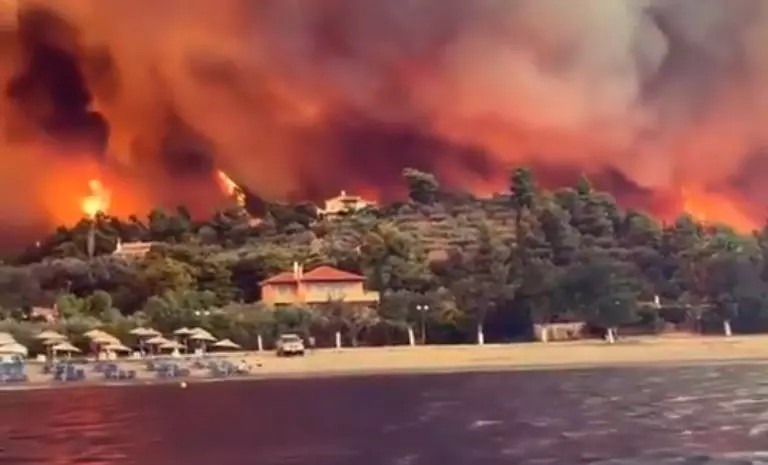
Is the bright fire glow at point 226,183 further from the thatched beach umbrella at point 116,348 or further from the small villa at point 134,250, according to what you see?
the thatched beach umbrella at point 116,348

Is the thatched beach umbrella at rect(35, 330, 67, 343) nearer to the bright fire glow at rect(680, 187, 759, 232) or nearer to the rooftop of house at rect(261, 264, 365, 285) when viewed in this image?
the rooftop of house at rect(261, 264, 365, 285)

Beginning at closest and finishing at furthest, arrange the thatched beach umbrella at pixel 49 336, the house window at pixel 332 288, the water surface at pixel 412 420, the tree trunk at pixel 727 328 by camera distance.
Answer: the water surface at pixel 412 420 < the thatched beach umbrella at pixel 49 336 < the house window at pixel 332 288 < the tree trunk at pixel 727 328

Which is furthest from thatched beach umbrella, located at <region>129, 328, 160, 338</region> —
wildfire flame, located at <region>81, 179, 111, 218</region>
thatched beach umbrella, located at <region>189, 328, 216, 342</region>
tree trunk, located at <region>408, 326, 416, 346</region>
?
tree trunk, located at <region>408, 326, 416, 346</region>

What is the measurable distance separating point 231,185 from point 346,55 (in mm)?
933

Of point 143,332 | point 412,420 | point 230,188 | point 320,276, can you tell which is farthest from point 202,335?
point 412,420

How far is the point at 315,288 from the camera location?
222 inches

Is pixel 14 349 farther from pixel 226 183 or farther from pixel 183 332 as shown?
pixel 226 183

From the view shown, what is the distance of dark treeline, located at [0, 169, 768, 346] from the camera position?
5.63 meters

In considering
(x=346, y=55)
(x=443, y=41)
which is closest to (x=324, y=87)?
(x=346, y=55)

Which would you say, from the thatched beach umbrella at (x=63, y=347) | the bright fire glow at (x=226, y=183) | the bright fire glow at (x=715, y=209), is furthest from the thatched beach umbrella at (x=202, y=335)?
the bright fire glow at (x=715, y=209)

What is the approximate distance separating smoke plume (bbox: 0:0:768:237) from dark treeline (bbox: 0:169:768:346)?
0.15 m

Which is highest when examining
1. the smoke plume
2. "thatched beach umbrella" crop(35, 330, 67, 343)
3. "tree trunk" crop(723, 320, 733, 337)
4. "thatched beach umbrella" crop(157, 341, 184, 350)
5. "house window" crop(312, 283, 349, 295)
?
the smoke plume

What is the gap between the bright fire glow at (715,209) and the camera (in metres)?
6.04

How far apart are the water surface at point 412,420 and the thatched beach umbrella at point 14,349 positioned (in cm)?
20
